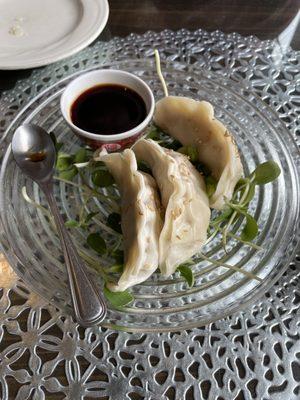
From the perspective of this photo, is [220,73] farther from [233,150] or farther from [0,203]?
[0,203]

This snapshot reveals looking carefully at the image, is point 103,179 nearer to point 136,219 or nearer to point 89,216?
point 89,216

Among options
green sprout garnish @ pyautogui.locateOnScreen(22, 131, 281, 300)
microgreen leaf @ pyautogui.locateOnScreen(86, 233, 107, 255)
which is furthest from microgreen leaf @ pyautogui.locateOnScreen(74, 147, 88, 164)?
microgreen leaf @ pyautogui.locateOnScreen(86, 233, 107, 255)

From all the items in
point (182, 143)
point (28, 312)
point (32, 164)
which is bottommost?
point (28, 312)

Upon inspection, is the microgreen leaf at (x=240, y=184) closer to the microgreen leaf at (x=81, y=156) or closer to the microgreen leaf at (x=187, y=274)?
the microgreen leaf at (x=187, y=274)

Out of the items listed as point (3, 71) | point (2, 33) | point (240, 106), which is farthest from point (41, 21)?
point (240, 106)

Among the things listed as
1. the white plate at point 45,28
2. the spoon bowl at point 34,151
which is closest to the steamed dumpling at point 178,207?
the spoon bowl at point 34,151

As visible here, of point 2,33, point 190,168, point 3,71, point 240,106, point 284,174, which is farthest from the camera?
point 2,33
